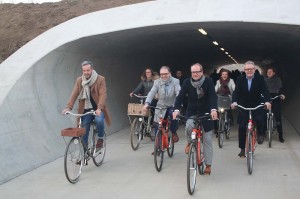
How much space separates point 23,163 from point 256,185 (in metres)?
4.02

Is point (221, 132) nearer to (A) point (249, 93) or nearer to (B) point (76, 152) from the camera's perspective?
(A) point (249, 93)

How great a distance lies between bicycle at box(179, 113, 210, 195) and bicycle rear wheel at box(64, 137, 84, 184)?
1.80 meters

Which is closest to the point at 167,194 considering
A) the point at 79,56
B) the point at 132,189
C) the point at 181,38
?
the point at 132,189

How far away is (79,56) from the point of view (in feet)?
34.0

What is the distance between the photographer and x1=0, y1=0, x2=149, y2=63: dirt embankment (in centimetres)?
1820

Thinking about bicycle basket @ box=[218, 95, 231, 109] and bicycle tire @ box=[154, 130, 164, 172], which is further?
bicycle basket @ box=[218, 95, 231, 109]

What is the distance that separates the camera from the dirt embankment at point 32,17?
59.7 feet

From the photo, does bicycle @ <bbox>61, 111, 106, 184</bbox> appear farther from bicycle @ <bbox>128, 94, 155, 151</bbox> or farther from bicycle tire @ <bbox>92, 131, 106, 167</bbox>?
bicycle @ <bbox>128, 94, 155, 151</bbox>

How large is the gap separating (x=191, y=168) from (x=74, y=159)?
6.32 ft

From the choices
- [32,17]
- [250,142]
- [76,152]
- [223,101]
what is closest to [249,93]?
[250,142]

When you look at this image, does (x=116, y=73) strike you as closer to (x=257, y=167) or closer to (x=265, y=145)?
(x=265, y=145)

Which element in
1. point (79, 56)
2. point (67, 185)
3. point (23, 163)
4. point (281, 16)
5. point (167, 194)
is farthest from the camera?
point (79, 56)

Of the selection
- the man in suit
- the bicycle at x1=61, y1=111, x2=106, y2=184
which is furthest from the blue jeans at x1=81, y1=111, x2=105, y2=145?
the man in suit

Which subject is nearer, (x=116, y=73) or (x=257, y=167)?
(x=257, y=167)
